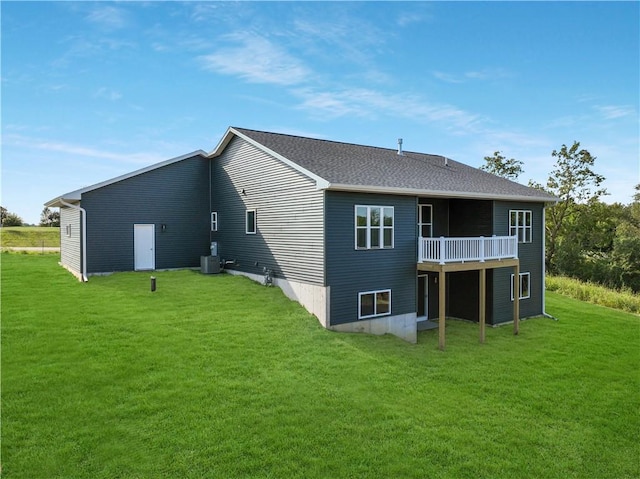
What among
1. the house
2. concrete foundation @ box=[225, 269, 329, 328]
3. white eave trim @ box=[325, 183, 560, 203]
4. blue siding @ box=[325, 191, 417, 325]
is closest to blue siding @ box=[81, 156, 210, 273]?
the house

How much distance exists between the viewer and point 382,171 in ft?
52.1

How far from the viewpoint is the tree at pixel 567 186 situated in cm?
3738

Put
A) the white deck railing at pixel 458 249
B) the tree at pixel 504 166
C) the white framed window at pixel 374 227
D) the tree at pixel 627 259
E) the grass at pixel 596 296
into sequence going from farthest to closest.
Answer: the tree at pixel 504 166 → the tree at pixel 627 259 → the grass at pixel 596 296 → the white deck railing at pixel 458 249 → the white framed window at pixel 374 227

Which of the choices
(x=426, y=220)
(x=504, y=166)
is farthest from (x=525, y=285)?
(x=504, y=166)

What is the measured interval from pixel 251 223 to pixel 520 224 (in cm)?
1148

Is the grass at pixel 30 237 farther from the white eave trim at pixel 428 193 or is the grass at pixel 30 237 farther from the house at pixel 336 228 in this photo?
the white eave trim at pixel 428 193

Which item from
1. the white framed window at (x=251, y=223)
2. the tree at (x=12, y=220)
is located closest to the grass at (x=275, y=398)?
the white framed window at (x=251, y=223)

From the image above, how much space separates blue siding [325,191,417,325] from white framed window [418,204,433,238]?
2.25m

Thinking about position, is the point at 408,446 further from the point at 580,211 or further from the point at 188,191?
the point at 580,211

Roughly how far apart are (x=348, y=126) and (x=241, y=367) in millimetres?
19751

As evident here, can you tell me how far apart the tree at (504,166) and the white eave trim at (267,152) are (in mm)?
31429

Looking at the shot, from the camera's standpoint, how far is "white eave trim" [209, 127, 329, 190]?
12.9 metres

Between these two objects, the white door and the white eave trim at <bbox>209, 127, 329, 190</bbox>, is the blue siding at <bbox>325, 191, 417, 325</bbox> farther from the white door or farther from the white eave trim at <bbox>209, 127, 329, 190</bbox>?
the white door

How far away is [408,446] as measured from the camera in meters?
7.05
